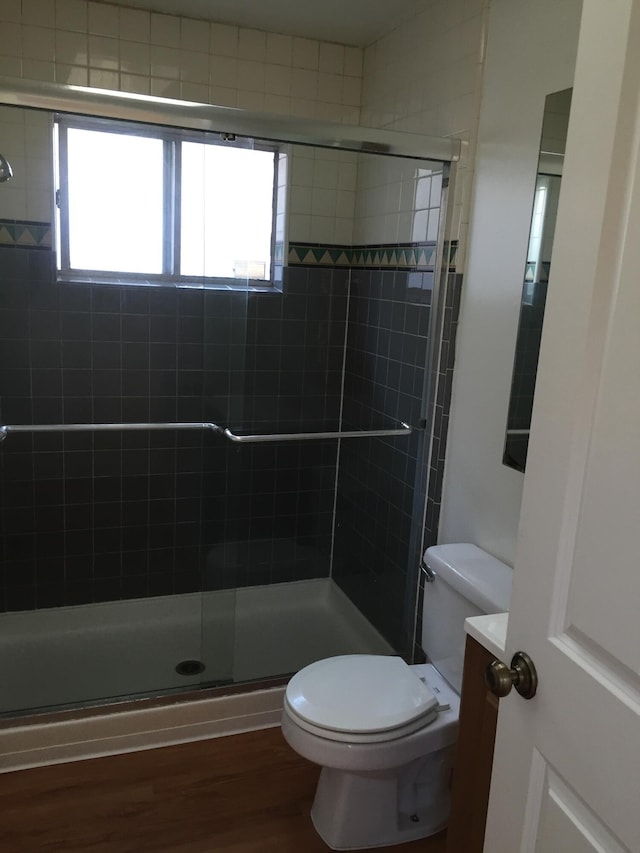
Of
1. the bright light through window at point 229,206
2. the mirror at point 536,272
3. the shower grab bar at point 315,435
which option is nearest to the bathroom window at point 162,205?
the bright light through window at point 229,206

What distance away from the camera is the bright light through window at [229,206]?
2258 millimetres

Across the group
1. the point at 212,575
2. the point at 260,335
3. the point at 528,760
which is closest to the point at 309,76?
the point at 260,335

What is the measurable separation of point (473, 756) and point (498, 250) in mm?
1373

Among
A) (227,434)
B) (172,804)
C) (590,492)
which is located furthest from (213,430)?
(590,492)

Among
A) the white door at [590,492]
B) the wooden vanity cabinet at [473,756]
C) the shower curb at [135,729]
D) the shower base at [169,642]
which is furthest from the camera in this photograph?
the shower base at [169,642]

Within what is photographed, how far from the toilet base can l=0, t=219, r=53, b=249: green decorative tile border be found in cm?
202

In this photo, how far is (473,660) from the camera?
50.9 inches

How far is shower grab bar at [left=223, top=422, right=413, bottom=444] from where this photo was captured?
2.38m

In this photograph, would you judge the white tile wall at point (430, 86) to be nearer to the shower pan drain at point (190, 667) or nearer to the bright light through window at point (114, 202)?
the bright light through window at point (114, 202)

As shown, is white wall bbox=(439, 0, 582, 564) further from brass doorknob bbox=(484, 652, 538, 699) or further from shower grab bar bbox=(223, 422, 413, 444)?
brass doorknob bbox=(484, 652, 538, 699)

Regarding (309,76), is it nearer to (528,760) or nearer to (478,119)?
(478,119)

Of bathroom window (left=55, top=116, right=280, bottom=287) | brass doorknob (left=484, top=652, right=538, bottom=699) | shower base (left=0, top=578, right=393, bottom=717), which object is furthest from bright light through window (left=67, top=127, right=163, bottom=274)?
brass doorknob (left=484, top=652, right=538, bottom=699)

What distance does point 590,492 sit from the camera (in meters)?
0.88

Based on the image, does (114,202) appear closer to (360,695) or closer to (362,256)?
(362,256)
